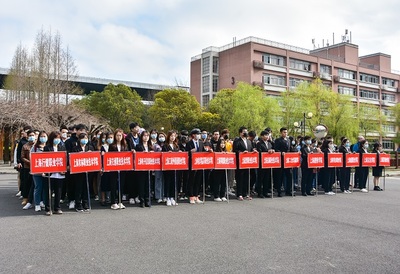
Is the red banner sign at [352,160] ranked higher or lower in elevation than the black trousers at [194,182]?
higher

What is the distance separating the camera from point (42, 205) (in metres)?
8.68

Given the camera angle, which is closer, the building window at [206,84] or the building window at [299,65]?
the building window at [299,65]

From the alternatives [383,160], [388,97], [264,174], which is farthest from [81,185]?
[388,97]

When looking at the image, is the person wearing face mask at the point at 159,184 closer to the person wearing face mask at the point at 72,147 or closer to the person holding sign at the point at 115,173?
the person holding sign at the point at 115,173

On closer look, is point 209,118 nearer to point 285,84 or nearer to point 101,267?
point 285,84

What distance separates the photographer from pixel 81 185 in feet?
27.5

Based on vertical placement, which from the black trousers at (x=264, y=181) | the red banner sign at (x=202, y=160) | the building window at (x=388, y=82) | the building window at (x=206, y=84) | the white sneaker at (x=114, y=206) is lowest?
the white sneaker at (x=114, y=206)

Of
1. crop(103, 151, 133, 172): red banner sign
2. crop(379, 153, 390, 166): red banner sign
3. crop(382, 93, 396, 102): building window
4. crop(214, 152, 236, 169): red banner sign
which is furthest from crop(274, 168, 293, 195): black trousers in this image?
crop(382, 93, 396, 102): building window

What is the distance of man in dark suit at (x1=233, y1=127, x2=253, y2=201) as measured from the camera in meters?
10.4

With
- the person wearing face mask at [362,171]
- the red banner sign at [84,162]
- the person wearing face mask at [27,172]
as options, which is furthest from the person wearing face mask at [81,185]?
the person wearing face mask at [362,171]

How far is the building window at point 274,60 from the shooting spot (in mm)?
56750

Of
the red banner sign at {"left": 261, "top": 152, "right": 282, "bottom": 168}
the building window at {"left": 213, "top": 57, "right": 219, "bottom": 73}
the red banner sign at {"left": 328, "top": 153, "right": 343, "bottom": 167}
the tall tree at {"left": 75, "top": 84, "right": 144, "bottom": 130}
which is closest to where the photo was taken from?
the red banner sign at {"left": 261, "top": 152, "right": 282, "bottom": 168}

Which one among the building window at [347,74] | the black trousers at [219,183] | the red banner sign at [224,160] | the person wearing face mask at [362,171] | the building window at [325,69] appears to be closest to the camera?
the red banner sign at [224,160]

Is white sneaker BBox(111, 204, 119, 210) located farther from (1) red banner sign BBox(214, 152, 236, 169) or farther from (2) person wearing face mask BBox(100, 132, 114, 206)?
(1) red banner sign BBox(214, 152, 236, 169)
